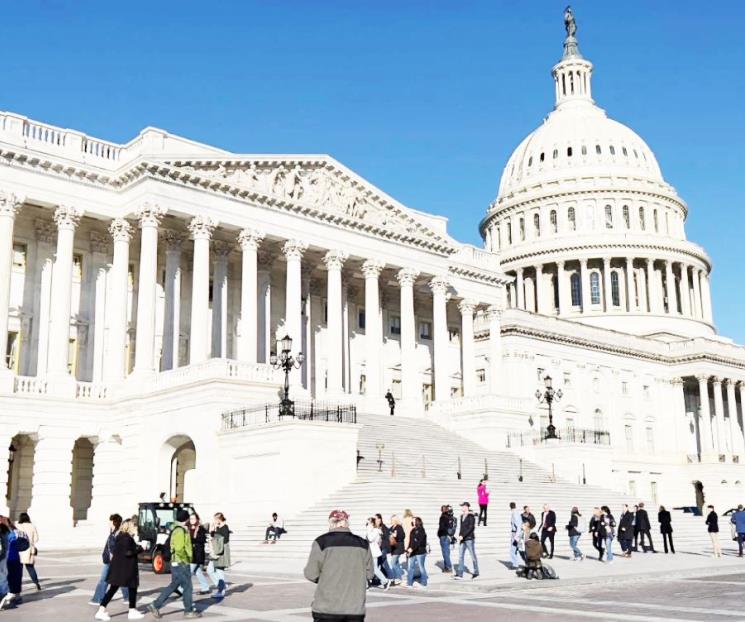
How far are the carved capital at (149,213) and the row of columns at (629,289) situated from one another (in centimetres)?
7094

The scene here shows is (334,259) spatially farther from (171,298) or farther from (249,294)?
(171,298)

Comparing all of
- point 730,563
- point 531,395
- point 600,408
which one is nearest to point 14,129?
point 730,563

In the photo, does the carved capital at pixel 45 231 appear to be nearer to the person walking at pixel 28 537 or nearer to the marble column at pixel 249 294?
the marble column at pixel 249 294

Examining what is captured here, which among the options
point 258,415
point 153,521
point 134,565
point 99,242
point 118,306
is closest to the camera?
point 134,565

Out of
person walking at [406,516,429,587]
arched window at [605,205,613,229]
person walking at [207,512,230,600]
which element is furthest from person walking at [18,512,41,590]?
arched window at [605,205,613,229]

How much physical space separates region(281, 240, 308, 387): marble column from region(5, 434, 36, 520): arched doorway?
14.4 metres

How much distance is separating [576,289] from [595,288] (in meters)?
2.23

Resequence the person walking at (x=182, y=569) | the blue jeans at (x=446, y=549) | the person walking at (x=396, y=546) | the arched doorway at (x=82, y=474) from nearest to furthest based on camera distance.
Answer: the person walking at (x=182, y=569) → the person walking at (x=396, y=546) → the blue jeans at (x=446, y=549) → the arched doorway at (x=82, y=474)

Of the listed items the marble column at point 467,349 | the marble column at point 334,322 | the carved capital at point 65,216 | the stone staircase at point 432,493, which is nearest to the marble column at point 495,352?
the marble column at point 467,349

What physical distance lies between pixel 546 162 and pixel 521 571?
4175 inches

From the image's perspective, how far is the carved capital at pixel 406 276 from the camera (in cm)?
6047

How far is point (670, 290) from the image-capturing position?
113m

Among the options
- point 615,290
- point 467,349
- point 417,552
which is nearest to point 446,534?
point 417,552

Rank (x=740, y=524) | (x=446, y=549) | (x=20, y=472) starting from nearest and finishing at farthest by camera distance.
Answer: (x=446, y=549)
(x=740, y=524)
(x=20, y=472)
